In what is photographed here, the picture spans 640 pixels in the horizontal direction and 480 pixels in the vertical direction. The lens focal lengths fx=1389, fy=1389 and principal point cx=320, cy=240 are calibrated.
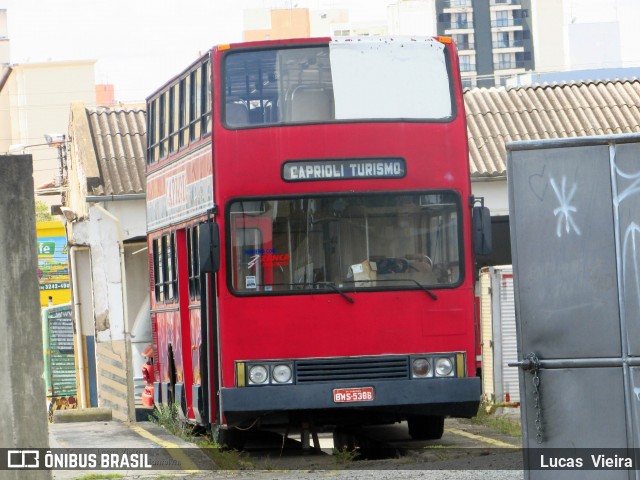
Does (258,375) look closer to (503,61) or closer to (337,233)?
(337,233)

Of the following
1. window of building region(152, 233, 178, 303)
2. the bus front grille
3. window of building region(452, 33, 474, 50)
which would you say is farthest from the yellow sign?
window of building region(452, 33, 474, 50)

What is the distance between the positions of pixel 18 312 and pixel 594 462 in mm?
4079

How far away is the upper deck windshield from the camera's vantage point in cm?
1368

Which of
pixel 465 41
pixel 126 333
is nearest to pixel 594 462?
pixel 126 333

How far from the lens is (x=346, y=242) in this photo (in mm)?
13422

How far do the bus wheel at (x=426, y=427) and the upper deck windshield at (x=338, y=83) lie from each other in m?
3.46

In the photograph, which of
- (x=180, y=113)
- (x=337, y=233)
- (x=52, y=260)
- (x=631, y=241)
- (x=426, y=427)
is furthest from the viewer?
(x=52, y=260)

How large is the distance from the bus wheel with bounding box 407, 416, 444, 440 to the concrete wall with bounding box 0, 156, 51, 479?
21.4 feet

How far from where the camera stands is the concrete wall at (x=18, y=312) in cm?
916

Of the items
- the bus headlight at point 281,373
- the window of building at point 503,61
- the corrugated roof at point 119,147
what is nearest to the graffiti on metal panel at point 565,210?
the bus headlight at point 281,373

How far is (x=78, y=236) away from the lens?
27172 mm

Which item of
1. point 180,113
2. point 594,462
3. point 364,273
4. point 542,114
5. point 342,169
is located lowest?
point 594,462

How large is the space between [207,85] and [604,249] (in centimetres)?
779

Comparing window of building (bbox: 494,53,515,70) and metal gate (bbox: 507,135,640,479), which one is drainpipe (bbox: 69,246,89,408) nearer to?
metal gate (bbox: 507,135,640,479)
